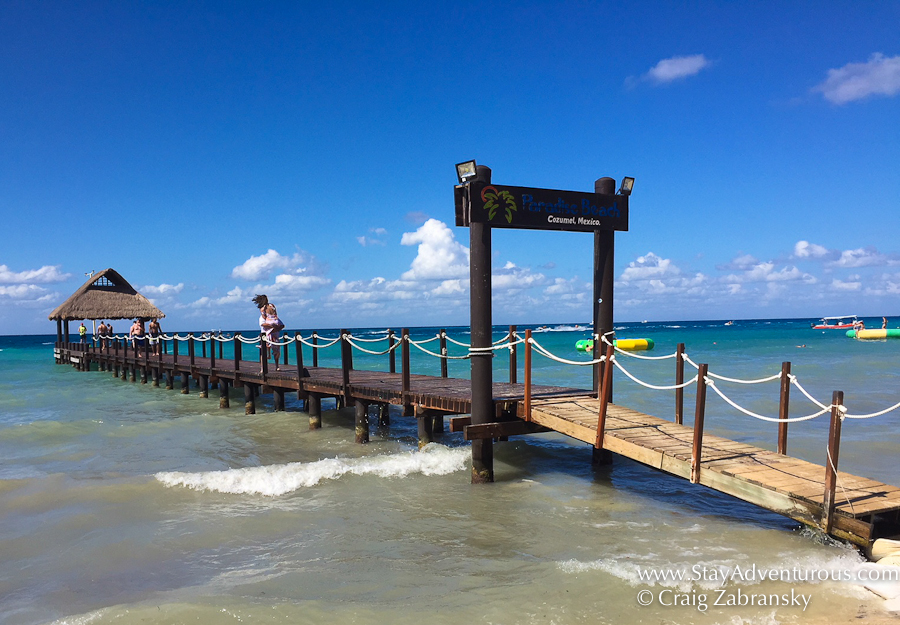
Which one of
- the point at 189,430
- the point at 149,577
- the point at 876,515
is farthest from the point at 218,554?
the point at 189,430

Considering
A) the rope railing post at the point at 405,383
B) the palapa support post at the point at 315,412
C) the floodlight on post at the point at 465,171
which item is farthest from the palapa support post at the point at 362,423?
the floodlight on post at the point at 465,171

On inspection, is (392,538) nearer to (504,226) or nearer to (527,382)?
(527,382)

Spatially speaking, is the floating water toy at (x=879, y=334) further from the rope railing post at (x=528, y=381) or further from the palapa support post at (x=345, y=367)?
the rope railing post at (x=528, y=381)

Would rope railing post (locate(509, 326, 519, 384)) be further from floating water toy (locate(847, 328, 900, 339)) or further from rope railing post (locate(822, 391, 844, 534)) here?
floating water toy (locate(847, 328, 900, 339))

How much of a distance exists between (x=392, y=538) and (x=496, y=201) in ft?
14.6

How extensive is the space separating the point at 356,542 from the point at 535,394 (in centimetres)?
401

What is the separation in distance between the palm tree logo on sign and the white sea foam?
418 centimetres

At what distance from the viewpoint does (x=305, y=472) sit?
8930 mm

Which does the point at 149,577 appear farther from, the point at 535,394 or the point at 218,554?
the point at 535,394

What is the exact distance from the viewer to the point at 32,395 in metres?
22.7

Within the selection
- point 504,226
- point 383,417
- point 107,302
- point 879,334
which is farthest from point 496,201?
point 879,334

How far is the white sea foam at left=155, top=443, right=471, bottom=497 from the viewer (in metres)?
8.52

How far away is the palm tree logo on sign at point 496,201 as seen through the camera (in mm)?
7773

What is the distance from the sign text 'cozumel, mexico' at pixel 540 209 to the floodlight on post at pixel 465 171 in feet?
0.35
